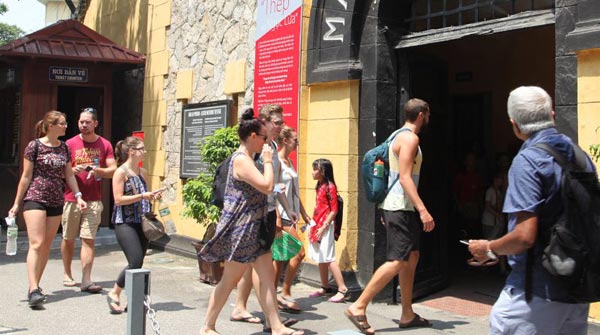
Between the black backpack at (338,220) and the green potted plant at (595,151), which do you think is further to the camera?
the black backpack at (338,220)

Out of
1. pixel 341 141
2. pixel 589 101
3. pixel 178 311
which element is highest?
pixel 589 101

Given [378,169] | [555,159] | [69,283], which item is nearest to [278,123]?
[378,169]

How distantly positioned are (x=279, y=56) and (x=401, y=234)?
353 centimetres

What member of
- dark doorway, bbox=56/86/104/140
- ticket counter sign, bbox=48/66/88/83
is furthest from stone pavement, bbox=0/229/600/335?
dark doorway, bbox=56/86/104/140

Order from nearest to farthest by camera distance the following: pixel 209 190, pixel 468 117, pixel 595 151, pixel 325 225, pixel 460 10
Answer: pixel 595 151 < pixel 460 10 < pixel 325 225 < pixel 209 190 < pixel 468 117

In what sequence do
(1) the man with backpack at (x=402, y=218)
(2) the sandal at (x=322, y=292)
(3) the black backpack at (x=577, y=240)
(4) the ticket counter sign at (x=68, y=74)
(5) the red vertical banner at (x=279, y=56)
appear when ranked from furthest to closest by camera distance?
(4) the ticket counter sign at (x=68, y=74) → (5) the red vertical banner at (x=279, y=56) → (2) the sandal at (x=322, y=292) → (1) the man with backpack at (x=402, y=218) → (3) the black backpack at (x=577, y=240)

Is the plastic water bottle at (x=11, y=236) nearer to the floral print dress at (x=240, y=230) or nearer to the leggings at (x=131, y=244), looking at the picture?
the leggings at (x=131, y=244)

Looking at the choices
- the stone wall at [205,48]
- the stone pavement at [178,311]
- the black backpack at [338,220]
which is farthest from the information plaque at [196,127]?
the black backpack at [338,220]

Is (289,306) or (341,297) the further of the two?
(341,297)

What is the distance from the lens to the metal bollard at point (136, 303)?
389 cm

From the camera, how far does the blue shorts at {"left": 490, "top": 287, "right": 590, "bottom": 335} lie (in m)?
3.02

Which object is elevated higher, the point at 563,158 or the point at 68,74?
the point at 68,74

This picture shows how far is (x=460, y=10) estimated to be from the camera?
21.4ft

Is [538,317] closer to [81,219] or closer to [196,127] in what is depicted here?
[81,219]
